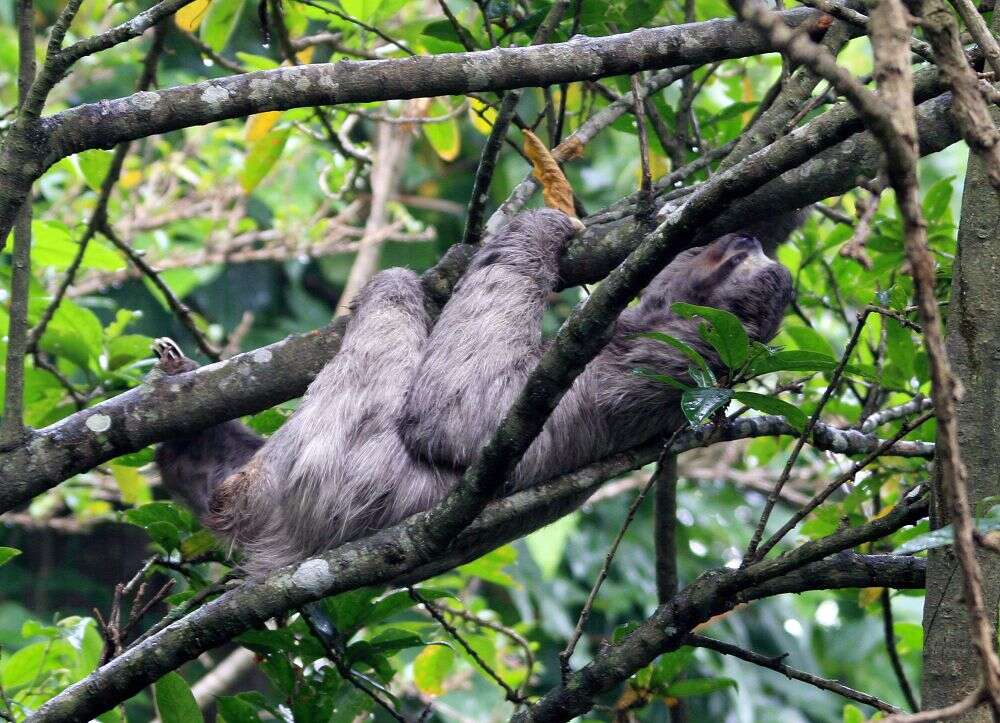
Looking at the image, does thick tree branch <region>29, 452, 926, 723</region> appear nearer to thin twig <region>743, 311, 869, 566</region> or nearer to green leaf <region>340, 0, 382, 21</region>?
→ thin twig <region>743, 311, 869, 566</region>

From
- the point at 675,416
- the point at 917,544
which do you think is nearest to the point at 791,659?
the point at 675,416

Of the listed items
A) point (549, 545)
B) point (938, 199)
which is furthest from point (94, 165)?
point (549, 545)

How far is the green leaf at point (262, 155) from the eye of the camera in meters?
6.74

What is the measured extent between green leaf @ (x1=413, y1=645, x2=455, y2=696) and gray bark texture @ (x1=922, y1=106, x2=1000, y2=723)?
10.4 feet

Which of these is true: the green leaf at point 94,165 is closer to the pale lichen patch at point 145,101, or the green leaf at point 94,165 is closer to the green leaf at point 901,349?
the pale lichen patch at point 145,101

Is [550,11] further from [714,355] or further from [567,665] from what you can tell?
[567,665]

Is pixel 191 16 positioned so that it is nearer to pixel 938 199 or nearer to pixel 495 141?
pixel 495 141

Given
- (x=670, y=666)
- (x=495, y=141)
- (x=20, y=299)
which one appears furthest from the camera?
(x=495, y=141)

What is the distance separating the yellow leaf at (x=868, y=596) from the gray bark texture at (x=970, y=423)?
2.35m

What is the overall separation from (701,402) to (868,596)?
244 centimetres

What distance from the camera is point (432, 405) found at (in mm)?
4676

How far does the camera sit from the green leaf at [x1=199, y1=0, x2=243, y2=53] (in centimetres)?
622

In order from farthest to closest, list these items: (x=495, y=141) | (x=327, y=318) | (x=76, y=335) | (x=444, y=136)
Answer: (x=327, y=318), (x=444, y=136), (x=76, y=335), (x=495, y=141)

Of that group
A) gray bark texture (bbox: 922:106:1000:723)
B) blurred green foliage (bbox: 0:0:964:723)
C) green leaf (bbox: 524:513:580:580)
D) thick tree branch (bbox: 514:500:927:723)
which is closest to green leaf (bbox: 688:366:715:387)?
blurred green foliage (bbox: 0:0:964:723)
